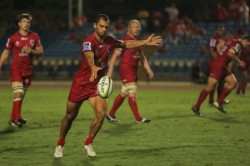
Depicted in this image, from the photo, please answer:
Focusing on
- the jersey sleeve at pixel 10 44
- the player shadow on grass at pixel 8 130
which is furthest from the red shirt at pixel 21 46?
the player shadow on grass at pixel 8 130

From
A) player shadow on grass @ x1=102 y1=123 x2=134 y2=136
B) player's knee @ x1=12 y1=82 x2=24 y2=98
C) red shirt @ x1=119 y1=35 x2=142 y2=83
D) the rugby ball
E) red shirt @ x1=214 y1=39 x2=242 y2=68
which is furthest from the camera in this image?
red shirt @ x1=214 y1=39 x2=242 y2=68

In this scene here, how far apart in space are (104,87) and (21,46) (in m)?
4.75

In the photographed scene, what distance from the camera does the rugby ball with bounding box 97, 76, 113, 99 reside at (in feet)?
32.4

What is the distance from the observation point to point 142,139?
12.3m

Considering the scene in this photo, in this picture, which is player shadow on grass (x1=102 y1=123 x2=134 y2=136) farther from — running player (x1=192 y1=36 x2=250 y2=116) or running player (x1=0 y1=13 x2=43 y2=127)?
running player (x1=192 y1=36 x2=250 y2=116)

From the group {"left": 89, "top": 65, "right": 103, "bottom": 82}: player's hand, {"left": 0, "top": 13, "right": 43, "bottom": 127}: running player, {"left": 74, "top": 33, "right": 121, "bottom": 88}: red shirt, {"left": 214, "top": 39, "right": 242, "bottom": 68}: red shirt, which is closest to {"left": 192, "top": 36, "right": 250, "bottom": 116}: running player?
{"left": 214, "top": 39, "right": 242, "bottom": 68}: red shirt

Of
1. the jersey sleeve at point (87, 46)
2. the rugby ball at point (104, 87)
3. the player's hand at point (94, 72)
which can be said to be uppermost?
the jersey sleeve at point (87, 46)

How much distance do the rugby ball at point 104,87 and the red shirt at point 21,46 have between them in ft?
14.8

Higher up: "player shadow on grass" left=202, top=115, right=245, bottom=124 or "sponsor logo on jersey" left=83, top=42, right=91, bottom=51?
"sponsor logo on jersey" left=83, top=42, right=91, bottom=51

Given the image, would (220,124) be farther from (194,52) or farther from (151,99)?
(194,52)

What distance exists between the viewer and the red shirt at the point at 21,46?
1412 centimetres

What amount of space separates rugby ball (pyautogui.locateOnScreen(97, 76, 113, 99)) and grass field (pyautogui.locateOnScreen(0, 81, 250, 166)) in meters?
1.00

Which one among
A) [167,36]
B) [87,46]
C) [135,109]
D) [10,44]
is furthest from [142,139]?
[167,36]

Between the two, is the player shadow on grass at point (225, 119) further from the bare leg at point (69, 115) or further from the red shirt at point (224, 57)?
the bare leg at point (69, 115)
